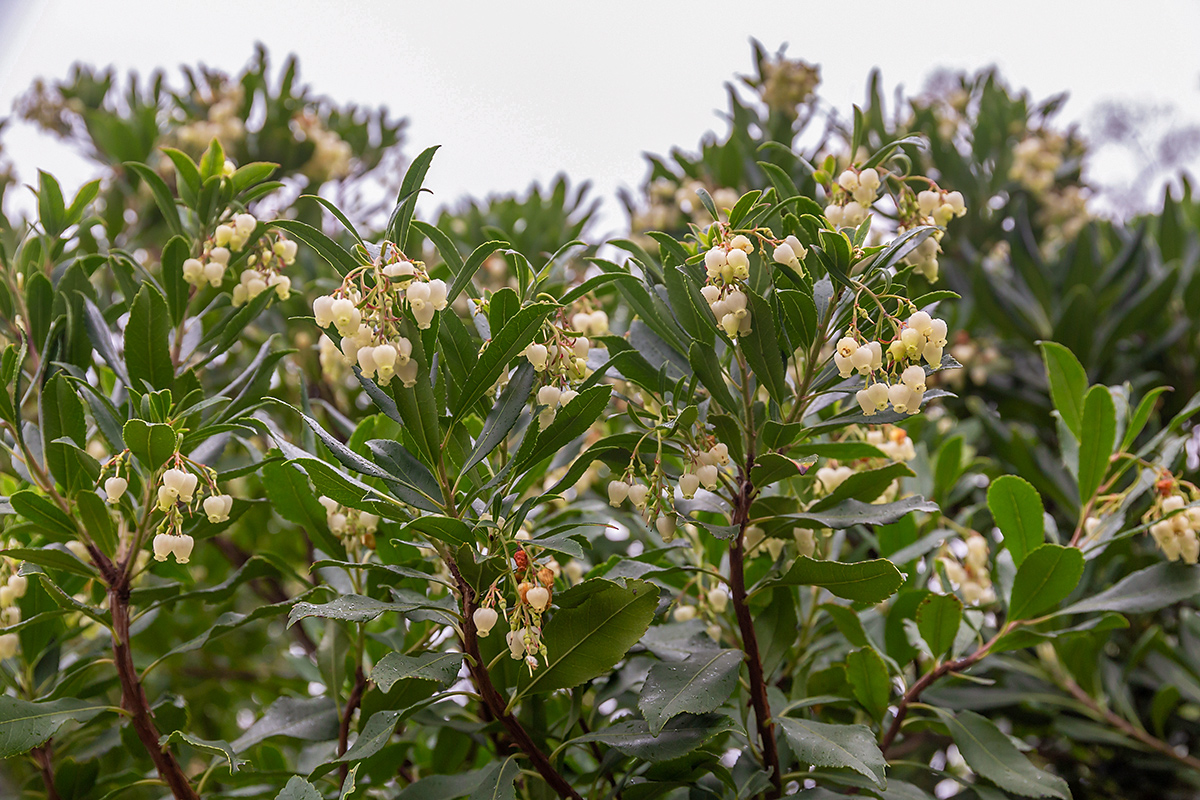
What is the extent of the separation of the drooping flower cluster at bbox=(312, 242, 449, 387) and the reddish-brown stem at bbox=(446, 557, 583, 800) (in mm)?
279

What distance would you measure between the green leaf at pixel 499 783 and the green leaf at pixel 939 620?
0.69 metres

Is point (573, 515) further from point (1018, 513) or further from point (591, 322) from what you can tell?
point (1018, 513)

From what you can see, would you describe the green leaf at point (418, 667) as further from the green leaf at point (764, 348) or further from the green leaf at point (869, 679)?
the green leaf at point (869, 679)

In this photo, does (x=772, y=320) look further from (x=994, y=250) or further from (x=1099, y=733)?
(x=994, y=250)

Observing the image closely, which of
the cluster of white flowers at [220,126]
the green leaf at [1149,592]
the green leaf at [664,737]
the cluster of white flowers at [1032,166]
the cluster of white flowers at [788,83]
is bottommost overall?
the green leaf at [664,737]

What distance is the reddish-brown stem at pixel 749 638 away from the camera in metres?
1.17

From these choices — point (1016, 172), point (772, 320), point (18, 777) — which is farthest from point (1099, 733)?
point (18, 777)

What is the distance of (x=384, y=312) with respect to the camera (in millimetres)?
948

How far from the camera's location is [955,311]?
111 inches

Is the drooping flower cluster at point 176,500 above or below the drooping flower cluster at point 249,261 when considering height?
below

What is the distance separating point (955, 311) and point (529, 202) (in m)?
1.48

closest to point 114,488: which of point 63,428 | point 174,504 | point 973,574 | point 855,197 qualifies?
point 174,504

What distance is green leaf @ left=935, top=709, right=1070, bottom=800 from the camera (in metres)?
1.26

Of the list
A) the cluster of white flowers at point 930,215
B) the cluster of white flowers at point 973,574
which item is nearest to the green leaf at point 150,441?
the cluster of white flowers at point 930,215
